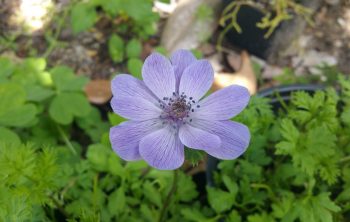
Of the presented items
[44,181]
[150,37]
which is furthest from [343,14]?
[44,181]

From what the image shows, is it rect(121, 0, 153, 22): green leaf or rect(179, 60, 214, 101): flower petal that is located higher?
rect(179, 60, 214, 101): flower petal

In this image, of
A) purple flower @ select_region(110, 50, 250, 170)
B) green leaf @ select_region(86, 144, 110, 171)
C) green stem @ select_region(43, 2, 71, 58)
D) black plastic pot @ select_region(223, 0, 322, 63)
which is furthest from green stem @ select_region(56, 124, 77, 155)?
black plastic pot @ select_region(223, 0, 322, 63)

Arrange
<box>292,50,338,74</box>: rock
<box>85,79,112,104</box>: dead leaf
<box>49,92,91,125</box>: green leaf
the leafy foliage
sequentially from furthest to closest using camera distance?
<box>292,50,338,74</box>: rock, <box>85,79,112,104</box>: dead leaf, <box>49,92,91,125</box>: green leaf, the leafy foliage

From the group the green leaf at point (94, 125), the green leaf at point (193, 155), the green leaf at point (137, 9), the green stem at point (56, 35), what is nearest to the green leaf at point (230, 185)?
the green leaf at point (193, 155)

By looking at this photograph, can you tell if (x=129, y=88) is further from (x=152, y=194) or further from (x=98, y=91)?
(x=98, y=91)

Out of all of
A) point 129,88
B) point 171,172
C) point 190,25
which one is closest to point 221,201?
point 171,172

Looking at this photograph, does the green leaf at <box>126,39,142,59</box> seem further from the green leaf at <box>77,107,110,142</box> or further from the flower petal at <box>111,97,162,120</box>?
the flower petal at <box>111,97,162,120</box>
